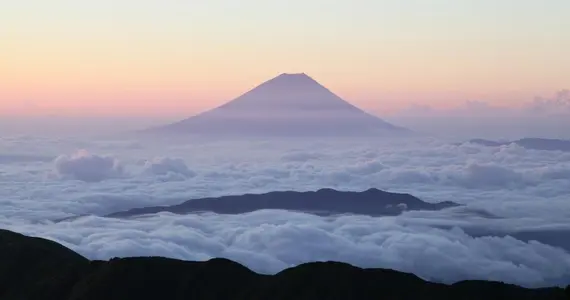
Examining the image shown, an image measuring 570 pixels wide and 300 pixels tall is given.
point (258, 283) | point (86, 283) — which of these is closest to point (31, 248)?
point (86, 283)

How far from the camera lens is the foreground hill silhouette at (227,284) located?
86062mm

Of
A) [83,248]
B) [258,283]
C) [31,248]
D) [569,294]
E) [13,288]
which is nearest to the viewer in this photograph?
[569,294]

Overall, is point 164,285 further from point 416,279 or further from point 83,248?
point 83,248

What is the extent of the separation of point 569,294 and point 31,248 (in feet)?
235

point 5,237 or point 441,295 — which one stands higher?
point 5,237

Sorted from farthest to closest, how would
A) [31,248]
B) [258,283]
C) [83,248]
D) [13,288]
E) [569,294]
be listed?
[83,248] → [31,248] → [13,288] → [258,283] → [569,294]

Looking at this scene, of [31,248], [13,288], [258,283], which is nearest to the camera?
[258,283]

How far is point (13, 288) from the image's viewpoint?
3812 inches

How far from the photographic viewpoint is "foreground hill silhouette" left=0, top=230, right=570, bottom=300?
86062 mm

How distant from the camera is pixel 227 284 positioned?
90125mm

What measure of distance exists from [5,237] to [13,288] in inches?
712

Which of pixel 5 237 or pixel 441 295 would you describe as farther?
pixel 5 237

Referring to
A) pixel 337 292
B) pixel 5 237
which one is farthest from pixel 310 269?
pixel 5 237

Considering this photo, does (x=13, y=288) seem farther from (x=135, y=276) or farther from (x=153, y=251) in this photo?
(x=153, y=251)
